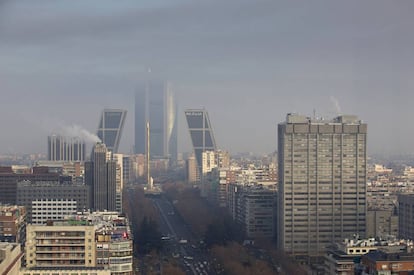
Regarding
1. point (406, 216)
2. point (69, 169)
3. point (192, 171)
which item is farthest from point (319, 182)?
point (192, 171)

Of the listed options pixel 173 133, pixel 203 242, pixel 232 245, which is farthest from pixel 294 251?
pixel 173 133

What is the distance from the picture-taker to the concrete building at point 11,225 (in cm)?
1541

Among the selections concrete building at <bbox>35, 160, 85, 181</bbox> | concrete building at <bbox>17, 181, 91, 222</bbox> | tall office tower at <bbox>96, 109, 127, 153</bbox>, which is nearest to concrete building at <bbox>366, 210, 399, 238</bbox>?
concrete building at <bbox>17, 181, 91, 222</bbox>

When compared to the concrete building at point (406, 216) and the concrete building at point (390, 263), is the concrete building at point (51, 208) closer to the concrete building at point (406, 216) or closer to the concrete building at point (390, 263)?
the concrete building at point (406, 216)

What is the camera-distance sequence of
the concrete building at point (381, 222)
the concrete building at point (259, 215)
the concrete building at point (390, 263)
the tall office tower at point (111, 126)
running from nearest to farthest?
1. the concrete building at point (390, 263)
2. the concrete building at point (381, 222)
3. the concrete building at point (259, 215)
4. the tall office tower at point (111, 126)

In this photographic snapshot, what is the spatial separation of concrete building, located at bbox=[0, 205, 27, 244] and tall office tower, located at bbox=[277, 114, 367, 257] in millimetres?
5100

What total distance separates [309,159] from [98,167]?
5483mm

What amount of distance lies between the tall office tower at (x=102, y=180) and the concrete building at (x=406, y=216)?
6.92 meters

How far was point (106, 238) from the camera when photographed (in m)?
10.6

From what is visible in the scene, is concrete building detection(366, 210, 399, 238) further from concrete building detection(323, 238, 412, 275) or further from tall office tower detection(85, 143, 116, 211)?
tall office tower detection(85, 143, 116, 211)

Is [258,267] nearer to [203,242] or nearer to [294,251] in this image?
[294,251]

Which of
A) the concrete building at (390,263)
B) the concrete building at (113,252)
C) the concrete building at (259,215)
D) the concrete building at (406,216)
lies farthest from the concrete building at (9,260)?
the concrete building at (259,215)

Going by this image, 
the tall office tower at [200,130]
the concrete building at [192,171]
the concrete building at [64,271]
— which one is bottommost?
the concrete building at [192,171]

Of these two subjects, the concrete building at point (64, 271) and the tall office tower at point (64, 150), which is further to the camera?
the tall office tower at point (64, 150)
